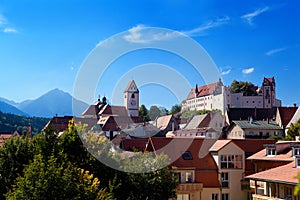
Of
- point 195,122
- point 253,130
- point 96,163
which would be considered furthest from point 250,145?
point 195,122

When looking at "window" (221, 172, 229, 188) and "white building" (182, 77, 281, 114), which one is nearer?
"window" (221, 172, 229, 188)

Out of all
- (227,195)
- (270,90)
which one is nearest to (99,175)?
(227,195)

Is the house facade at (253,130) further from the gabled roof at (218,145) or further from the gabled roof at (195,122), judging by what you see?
the gabled roof at (218,145)

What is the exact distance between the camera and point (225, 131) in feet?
241

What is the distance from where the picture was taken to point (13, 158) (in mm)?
24375

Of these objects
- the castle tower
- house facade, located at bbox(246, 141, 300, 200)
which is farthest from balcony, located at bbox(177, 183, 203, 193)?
the castle tower

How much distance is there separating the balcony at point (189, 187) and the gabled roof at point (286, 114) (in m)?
45.5

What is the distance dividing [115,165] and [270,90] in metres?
109

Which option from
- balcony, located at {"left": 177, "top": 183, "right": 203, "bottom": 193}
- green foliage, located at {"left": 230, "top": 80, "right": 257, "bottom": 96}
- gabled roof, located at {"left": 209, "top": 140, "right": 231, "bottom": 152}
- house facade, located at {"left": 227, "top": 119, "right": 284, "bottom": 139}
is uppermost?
green foliage, located at {"left": 230, "top": 80, "right": 257, "bottom": 96}

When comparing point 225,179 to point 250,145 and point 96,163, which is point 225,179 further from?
point 96,163

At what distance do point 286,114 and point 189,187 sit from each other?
48.8 meters

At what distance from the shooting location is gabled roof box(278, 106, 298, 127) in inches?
2815

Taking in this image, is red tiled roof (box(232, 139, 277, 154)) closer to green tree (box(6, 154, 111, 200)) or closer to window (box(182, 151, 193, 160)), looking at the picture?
window (box(182, 151, 193, 160))

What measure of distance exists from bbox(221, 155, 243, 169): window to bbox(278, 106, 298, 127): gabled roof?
136 feet
